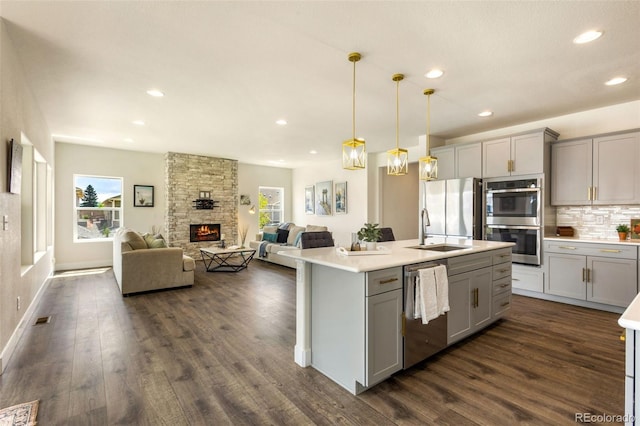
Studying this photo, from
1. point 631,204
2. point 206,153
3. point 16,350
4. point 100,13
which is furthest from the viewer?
point 206,153

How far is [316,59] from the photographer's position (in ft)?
9.50

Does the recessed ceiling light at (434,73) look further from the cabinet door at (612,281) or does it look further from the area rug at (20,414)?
the area rug at (20,414)

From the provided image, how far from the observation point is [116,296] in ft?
15.1

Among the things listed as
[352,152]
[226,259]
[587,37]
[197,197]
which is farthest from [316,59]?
[197,197]

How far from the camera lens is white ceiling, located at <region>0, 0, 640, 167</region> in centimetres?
224

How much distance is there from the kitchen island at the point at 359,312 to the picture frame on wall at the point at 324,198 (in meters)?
5.94

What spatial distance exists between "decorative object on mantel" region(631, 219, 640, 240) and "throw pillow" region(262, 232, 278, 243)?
6486 millimetres

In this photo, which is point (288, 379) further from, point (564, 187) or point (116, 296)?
point (564, 187)

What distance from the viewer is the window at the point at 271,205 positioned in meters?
9.83

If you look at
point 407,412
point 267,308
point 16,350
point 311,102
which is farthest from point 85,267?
point 407,412

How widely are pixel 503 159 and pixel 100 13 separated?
511cm

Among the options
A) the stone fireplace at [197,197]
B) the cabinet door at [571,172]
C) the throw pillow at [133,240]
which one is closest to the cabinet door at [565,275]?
the cabinet door at [571,172]

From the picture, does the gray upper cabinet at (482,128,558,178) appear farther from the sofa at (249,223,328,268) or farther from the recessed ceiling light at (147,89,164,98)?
the recessed ceiling light at (147,89,164,98)

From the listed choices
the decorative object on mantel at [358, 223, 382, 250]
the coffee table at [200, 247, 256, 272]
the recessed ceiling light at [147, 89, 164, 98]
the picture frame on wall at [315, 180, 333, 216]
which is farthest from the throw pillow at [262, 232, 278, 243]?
the decorative object on mantel at [358, 223, 382, 250]
